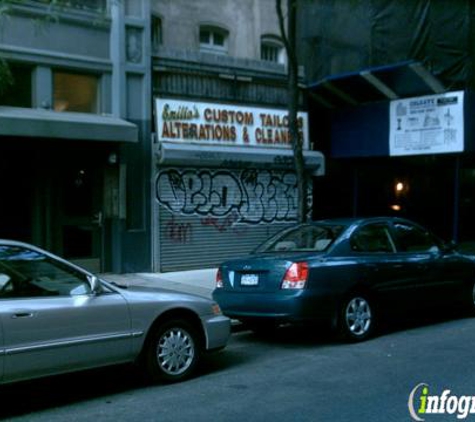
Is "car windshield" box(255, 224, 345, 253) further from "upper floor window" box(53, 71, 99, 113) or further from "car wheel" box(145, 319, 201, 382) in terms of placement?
"upper floor window" box(53, 71, 99, 113)

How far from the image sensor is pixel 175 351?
656cm

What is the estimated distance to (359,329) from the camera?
8.27 metres

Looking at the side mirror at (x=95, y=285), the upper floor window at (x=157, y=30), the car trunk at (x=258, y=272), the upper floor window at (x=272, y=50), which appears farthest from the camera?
the upper floor window at (x=272, y=50)

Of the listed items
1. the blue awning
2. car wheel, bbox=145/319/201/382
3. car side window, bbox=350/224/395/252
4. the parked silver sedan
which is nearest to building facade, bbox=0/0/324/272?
the blue awning

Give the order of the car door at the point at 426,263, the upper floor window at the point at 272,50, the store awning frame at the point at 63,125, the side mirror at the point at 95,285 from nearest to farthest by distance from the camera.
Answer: the side mirror at the point at 95,285 < the car door at the point at 426,263 < the store awning frame at the point at 63,125 < the upper floor window at the point at 272,50

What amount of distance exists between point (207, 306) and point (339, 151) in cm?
1132

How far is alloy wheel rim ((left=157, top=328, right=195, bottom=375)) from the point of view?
6.48 meters

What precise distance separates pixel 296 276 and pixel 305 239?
970 mm

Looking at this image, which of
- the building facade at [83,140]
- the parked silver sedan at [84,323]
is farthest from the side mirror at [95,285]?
the building facade at [83,140]

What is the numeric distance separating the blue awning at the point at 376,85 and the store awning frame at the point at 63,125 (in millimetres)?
5837

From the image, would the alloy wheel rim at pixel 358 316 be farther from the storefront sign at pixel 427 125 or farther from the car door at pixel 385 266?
the storefront sign at pixel 427 125

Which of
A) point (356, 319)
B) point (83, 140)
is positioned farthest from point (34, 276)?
point (83, 140)

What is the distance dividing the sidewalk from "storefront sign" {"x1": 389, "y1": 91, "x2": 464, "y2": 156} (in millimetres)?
5528

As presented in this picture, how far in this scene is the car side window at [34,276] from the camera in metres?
5.68
